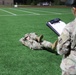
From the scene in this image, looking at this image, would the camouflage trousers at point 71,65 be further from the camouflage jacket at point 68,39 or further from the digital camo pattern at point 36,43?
the digital camo pattern at point 36,43

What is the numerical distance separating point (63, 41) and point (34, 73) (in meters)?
2.15

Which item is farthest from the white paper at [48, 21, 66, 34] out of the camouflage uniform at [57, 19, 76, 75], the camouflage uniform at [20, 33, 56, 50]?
the camouflage uniform at [57, 19, 76, 75]

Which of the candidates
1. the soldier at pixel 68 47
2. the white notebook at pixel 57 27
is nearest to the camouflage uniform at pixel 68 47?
the soldier at pixel 68 47

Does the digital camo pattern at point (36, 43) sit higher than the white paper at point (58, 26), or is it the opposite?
the white paper at point (58, 26)

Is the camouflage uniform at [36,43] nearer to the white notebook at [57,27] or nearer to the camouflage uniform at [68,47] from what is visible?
the white notebook at [57,27]

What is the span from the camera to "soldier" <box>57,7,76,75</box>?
2920mm

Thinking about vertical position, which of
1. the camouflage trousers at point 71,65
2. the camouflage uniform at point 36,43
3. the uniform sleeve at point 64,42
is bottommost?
the camouflage uniform at point 36,43

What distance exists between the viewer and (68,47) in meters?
2.97

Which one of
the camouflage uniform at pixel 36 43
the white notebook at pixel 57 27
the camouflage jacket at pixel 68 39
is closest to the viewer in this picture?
the camouflage jacket at pixel 68 39

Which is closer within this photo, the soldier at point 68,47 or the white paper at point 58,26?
the soldier at point 68,47

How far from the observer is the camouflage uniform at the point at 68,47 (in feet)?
9.58

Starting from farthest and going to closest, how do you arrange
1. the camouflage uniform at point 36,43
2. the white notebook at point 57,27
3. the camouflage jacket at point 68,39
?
the camouflage uniform at point 36,43 < the white notebook at point 57,27 < the camouflage jacket at point 68,39

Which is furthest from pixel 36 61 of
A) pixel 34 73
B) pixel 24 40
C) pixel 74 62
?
pixel 74 62

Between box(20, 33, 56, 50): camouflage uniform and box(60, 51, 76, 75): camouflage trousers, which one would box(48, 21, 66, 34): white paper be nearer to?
box(20, 33, 56, 50): camouflage uniform
